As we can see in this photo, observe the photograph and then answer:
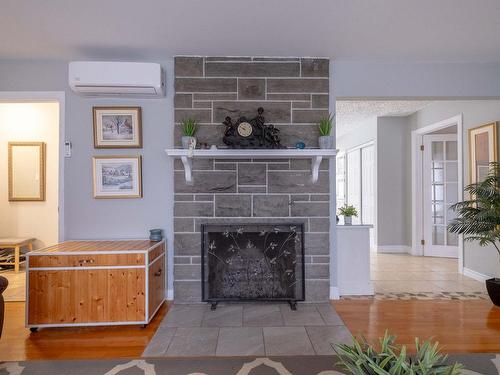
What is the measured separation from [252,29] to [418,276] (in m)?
3.59

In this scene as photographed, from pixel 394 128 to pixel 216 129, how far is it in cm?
401

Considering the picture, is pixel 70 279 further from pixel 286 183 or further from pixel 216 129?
pixel 286 183

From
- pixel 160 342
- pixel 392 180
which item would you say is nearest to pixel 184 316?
pixel 160 342

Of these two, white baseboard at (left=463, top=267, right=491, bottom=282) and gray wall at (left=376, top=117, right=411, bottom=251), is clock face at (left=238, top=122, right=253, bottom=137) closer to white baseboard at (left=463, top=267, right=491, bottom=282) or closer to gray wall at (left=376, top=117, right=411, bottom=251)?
white baseboard at (left=463, top=267, right=491, bottom=282)

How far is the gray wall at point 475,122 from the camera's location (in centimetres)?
388

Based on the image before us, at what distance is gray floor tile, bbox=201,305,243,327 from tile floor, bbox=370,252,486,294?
164 centimetres

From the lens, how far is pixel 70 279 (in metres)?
2.65

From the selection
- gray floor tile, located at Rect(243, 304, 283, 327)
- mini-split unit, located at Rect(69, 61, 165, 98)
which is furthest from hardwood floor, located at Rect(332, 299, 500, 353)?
mini-split unit, located at Rect(69, 61, 165, 98)

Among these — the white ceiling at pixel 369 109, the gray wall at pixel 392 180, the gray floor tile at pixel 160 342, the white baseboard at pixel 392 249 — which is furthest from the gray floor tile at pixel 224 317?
the gray wall at pixel 392 180

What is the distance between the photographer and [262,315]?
2.98 meters

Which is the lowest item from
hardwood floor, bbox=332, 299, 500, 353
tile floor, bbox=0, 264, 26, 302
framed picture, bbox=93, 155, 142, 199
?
hardwood floor, bbox=332, 299, 500, 353

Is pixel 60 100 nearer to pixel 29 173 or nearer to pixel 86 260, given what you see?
pixel 86 260

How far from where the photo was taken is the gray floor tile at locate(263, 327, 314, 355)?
7.57 feet

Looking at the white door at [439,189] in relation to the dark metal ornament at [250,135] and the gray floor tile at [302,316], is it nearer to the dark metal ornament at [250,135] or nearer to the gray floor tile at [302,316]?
the gray floor tile at [302,316]
